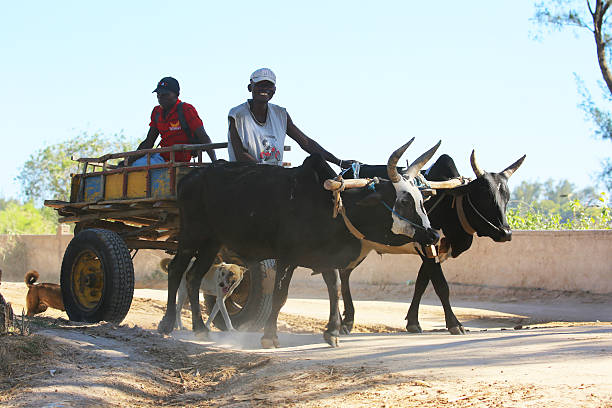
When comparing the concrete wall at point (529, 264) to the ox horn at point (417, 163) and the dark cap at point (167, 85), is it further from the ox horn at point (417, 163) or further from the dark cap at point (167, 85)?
the ox horn at point (417, 163)

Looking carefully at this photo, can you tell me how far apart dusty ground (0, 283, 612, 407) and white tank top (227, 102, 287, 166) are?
206 centimetres

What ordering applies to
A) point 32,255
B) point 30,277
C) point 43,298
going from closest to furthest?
point 43,298
point 30,277
point 32,255

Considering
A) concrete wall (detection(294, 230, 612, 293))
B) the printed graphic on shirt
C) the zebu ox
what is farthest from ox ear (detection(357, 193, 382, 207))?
concrete wall (detection(294, 230, 612, 293))

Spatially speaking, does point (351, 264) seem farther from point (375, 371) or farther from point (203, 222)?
point (375, 371)

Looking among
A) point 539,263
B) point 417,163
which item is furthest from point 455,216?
point 539,263

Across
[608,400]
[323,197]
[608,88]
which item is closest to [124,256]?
[323,197]

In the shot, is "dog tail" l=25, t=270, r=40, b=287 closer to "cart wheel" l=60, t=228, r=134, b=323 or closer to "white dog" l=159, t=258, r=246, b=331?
"cart wheel" l=60, t=228, r=134, b=323

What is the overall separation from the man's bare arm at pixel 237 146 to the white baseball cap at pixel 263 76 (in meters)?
0.52

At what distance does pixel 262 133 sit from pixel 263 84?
545 mm

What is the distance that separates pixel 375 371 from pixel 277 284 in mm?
2222

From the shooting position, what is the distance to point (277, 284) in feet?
24.8

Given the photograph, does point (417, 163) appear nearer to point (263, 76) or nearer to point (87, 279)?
point (263, 76)

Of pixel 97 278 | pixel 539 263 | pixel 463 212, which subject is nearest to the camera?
pixel 97 278

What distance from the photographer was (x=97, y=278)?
28.3 ft
